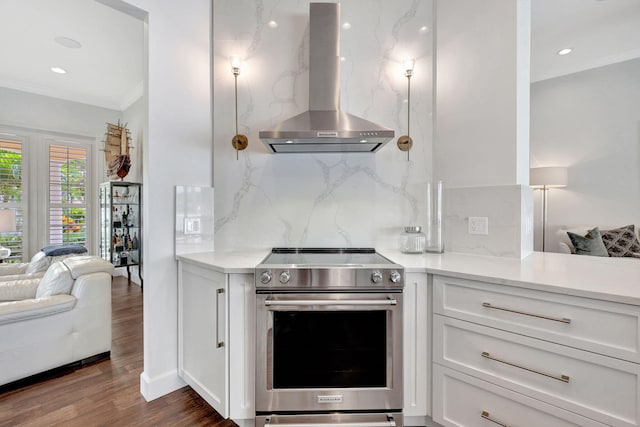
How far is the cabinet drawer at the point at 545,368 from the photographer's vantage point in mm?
1000

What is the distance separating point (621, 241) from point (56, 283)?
546 centimetres

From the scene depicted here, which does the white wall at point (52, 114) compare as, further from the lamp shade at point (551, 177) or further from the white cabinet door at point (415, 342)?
the lamp shade at point (551, 177)

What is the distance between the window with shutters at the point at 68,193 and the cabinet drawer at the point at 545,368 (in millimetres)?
5505

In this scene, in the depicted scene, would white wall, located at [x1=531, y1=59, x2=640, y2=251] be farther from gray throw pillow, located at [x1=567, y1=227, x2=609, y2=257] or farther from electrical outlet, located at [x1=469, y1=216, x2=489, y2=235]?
electrical outlet, located at [x1=469, y1=216, x2=489, y2=235]

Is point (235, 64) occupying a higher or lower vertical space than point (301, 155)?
higher

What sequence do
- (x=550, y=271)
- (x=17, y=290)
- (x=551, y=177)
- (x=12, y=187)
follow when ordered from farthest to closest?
(x=12, y=187) → (x=551, y=177) → (x=17, y=290) → (x=550, y=271)

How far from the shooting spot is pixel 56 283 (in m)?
2.11

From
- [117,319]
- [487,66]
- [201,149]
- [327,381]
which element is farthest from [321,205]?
[117,319]

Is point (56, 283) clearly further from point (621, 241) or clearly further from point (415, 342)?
point (621, 241)

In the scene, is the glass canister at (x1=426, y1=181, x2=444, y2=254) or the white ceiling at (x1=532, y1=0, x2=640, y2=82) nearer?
the glass canister at (x1=426, y1=181, x2=444, y2=254)

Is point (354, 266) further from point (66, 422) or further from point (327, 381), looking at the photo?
point (66, 422)

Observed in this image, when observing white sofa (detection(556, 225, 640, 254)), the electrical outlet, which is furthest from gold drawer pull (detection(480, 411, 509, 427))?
white sofa (detection(556, 225, 640, 254))

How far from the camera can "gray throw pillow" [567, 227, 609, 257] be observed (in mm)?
3059

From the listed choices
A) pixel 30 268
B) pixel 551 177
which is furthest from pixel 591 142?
pixel 30 268
